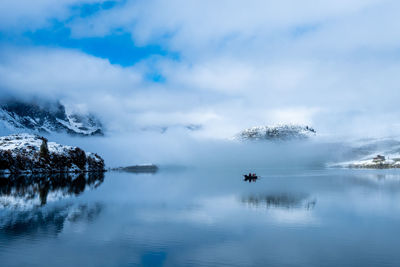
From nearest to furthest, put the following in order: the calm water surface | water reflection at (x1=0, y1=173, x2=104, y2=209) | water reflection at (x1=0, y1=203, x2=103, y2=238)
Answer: the calm water surface, water reflection at (x1=0, y1=203, x2=103, y2=238), water reflection at (x1=0, y1=173, x2=104, y2=209)

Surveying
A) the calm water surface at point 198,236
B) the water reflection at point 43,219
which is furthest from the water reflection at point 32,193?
the water reflection at point 43,219

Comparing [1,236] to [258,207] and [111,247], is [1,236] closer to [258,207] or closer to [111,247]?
[111,247]

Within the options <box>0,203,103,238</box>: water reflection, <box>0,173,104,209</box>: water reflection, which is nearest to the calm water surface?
<box>0,203,103,238</box>: water reflection

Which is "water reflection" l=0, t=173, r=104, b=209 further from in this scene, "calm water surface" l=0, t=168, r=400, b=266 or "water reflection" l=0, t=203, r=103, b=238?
"water reflection" l=0, t=203, r=103, b=238

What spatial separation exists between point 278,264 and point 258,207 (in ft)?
135

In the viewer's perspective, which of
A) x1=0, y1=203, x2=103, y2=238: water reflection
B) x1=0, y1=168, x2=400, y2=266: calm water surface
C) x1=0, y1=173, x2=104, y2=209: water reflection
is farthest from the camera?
x1=0, y1=173, x2=104, y2=209: water reflection

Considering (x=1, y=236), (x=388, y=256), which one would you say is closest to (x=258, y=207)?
(x=388, y=256)

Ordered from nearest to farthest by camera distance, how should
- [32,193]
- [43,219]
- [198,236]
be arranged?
1. [198,236]
2. [43,219]
3. [32,193]

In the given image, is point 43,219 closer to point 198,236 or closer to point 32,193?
point 198,236

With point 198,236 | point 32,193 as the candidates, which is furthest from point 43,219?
point 32,193

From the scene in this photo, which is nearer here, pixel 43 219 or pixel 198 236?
pixel 198 236

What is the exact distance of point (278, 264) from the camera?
33969 mm

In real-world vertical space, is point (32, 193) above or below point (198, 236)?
above

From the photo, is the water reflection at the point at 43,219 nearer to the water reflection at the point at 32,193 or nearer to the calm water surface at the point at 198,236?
the calm water surface at the point at 198,236
